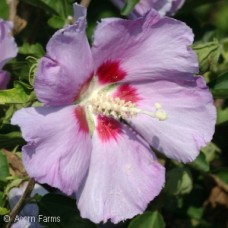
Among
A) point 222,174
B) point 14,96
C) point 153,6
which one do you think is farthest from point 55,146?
point 222,174

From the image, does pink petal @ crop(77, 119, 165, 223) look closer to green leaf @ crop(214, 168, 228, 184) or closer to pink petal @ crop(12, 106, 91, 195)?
pink petal @ crop(12, 106, 91, 195)

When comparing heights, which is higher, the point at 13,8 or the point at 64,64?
the point at 64,64

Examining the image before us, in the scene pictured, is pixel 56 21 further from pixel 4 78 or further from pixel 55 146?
pixel 55 146

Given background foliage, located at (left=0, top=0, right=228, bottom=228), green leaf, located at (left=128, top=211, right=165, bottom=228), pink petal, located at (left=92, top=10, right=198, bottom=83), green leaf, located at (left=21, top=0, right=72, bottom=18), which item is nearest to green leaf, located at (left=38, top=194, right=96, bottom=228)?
background foliage, located at (left=0, top=0, right=228, bottom=228)

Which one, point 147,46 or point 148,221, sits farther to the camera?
point 148,221

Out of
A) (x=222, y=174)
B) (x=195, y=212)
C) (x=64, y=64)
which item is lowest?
(x=195, y=212)

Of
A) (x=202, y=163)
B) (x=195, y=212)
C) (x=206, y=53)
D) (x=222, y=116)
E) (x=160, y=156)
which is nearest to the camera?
(x=206, y=53)

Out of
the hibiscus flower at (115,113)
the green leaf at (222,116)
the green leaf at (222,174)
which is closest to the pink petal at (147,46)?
the hibiscus flower at (115,113)

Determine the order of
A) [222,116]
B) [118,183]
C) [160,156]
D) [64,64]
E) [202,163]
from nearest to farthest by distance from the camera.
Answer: [64,64] → [118,183] → [202,163] → [160,156] → [222,116]
